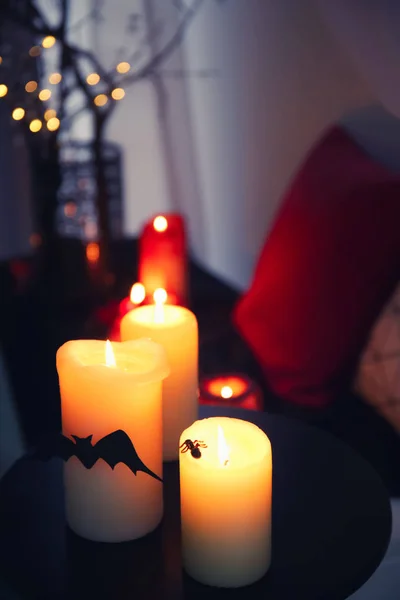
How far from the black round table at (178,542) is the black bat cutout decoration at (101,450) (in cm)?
8

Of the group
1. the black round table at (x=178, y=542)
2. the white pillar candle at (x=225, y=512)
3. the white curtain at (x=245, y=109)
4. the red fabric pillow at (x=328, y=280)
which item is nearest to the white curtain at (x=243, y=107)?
the white curtain at (x=245, y=109)

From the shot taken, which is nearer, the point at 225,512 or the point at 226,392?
the point at 225,512

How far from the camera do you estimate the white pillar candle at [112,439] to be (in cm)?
72

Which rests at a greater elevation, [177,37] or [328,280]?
[177,37]

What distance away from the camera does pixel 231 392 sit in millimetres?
1209

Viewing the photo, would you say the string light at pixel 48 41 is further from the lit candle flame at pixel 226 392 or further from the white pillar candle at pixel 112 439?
the white pillar candle at pixel 112 439

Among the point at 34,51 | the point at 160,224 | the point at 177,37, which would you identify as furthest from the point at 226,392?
the point at 177,37

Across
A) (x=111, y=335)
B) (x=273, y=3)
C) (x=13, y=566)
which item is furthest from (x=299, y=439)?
(x=273, y=3)

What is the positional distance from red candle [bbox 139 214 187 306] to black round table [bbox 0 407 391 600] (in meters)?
0.80

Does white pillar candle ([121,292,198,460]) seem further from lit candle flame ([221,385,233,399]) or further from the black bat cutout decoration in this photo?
lit candle flame ([221,385,233,399])

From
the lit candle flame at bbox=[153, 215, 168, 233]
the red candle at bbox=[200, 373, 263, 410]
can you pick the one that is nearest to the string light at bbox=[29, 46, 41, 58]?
the lit candle flame at bbox=[153, 215, 168, 233]

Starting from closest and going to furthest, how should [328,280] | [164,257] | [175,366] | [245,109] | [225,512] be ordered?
[225,512], [175,366], [328,280], [164,257], [245,109]

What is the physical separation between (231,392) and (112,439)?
51 cm

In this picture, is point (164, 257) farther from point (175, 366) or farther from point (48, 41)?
point (175, 366)
